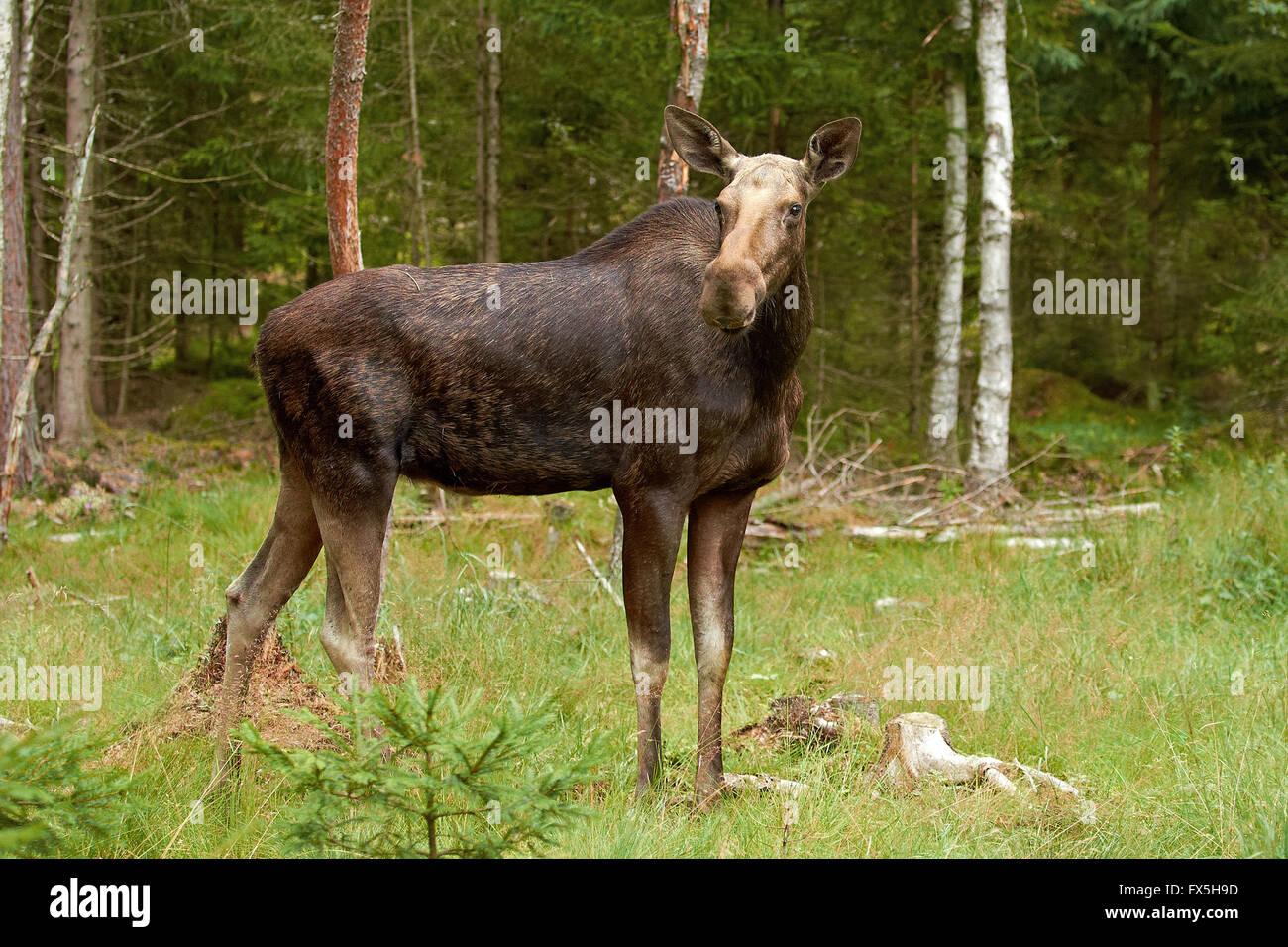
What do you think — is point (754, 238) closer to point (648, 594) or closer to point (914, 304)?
point (648, 594)

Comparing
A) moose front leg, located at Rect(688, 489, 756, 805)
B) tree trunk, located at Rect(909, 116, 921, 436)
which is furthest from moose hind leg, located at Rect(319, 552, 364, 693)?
tree trunk, located at Rect(909, 116, 921, 436)

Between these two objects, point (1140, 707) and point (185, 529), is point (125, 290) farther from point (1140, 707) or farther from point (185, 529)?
point (1140, 707)

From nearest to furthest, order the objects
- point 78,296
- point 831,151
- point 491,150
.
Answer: point 831,151
point 491,150
point 78,296

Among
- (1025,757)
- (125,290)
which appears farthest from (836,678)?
(125,290)

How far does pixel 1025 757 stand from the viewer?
5.35 m

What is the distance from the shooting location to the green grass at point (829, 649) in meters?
4.26

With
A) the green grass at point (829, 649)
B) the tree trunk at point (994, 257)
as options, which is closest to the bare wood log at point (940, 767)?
the green grass at point (829, 649)

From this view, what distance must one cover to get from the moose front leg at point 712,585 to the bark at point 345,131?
256cm

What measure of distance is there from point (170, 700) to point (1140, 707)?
4887 millimetres

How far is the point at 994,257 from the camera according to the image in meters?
11.9

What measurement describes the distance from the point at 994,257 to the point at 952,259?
5.94ft

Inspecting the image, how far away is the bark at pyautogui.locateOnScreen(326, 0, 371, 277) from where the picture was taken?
20.0ft

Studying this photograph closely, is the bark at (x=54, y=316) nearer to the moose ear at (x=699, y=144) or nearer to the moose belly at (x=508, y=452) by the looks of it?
the moose belly at (x=508, y=452)

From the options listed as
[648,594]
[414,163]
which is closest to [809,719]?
[648,594]
